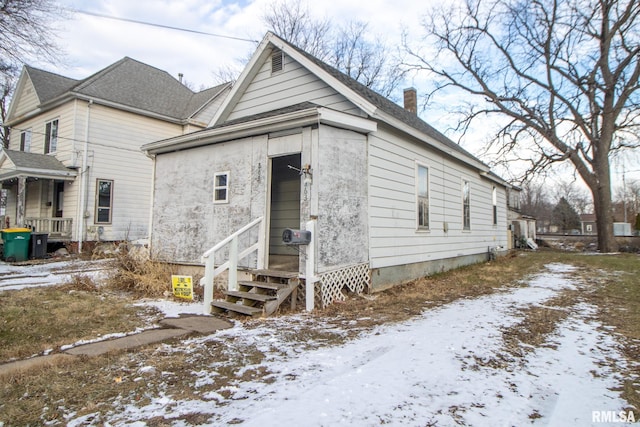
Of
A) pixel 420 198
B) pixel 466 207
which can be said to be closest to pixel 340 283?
pixel 420 198

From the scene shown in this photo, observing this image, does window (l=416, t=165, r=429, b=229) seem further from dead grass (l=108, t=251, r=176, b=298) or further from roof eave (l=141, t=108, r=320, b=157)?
dead grass (l=108, t=251, r=176, b=298)

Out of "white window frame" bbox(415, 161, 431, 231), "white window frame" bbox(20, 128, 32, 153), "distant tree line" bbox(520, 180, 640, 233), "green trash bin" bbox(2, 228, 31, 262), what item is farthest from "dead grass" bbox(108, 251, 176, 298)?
"distant tree line" bbox(520, 180, 640, 233)

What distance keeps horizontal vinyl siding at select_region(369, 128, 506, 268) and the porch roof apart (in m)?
12.3

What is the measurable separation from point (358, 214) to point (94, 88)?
13.3 meters

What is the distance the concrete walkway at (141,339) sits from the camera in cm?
355

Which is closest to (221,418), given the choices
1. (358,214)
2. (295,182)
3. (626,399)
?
(626,399)

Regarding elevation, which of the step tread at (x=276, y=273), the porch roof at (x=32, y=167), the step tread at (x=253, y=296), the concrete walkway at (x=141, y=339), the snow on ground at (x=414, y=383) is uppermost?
the porch roof at (x=32, y=167)

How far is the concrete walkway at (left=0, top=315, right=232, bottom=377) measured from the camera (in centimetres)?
355

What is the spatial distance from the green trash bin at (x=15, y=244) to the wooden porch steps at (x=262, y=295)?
988 centimetres

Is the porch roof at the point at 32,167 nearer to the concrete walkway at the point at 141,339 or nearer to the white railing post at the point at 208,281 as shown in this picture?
the white railing post at the point at 208,281

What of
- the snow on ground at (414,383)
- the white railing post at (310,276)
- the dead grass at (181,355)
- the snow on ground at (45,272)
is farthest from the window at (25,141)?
the snow on ground at (414,383)

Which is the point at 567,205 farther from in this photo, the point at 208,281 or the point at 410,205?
the point at 208,281

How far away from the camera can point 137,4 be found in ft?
36.6

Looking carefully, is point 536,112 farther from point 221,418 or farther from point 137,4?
point 221,418
